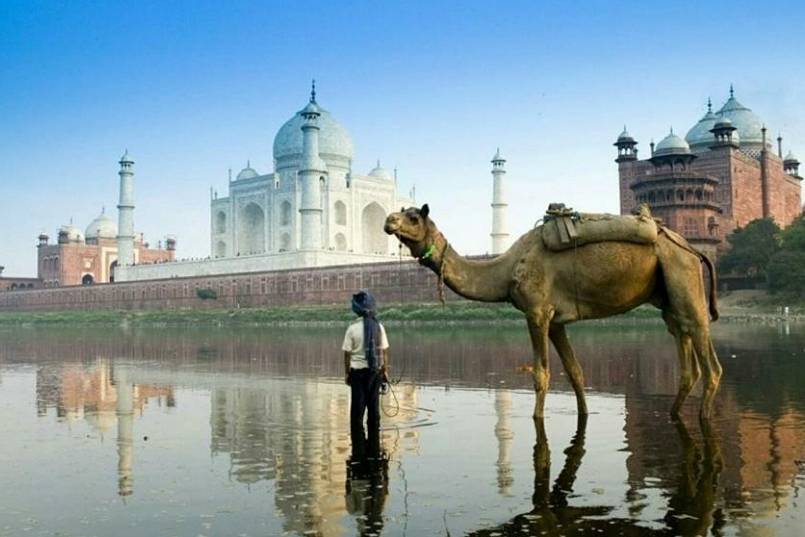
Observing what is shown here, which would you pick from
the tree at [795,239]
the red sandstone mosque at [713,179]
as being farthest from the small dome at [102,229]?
the tree at [795,239]

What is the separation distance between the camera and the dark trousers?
284 inches

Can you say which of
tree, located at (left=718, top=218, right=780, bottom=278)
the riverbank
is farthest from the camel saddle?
tree, located at (left=718, top=218, right=780, bottom=278)

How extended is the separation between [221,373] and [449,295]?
1456 inches

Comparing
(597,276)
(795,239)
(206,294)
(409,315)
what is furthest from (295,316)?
(597,276)

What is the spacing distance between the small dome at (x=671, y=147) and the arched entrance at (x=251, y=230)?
38225mm

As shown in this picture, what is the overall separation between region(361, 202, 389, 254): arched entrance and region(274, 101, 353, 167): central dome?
5049 millimetres

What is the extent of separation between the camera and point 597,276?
25.2 feet

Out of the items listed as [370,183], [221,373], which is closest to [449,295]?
[370,183]

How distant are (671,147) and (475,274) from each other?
49.8 meters

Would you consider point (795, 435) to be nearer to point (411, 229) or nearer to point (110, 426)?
point (411, 229)

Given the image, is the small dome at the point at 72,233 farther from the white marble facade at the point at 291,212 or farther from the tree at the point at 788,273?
the tree at the point at 788,273

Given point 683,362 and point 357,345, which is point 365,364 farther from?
point 683,362

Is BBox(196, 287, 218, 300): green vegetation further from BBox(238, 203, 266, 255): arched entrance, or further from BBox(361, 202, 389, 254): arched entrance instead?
BBox(361, 202, 389, 254): arched entrance

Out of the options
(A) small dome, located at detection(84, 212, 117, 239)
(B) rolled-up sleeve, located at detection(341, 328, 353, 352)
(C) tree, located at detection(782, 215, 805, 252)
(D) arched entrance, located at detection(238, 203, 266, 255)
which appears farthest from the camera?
(A) small dome, located at detection(84, 212, 117, 239)
